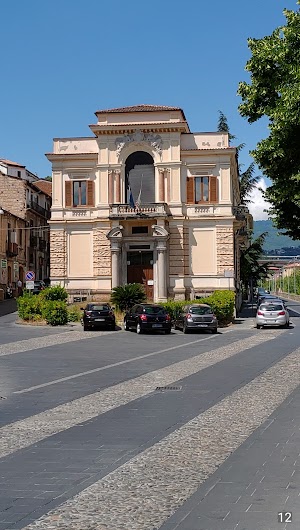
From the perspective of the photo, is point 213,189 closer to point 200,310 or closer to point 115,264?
point 115,264

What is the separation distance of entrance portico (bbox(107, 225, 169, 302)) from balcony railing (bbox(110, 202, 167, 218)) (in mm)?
896

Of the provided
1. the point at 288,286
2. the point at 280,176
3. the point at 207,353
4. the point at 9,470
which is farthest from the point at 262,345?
the point at 288,286

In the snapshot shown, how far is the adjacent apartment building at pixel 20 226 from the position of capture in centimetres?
6381

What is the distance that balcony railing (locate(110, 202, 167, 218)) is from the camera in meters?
45.1

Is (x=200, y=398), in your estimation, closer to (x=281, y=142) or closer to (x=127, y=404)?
(x=127, y=404)

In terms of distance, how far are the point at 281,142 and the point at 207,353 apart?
812 cm

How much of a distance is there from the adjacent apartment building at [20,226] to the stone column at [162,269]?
730 inches

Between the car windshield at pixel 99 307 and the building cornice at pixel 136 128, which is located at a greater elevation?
the building cornice at pixel 136 128

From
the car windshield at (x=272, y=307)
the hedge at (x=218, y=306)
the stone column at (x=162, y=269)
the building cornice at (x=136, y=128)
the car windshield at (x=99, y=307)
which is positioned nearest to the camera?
the car windshield at (x=99, y=307)

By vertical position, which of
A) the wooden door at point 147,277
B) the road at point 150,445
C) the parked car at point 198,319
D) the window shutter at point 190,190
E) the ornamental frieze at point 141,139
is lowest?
the road at point 150,445

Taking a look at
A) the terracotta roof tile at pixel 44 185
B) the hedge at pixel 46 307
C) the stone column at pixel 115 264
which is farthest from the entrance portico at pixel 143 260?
the terracotta roof tile at pixel 44 185

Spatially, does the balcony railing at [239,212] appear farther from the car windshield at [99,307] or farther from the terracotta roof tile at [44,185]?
the terracotta roof tile at [44,185]

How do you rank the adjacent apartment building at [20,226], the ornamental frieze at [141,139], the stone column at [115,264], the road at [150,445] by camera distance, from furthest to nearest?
1. the adjacent apartment building at [20,226]
2. the ornamental frieze at [141,139]
3. the stone column at [115,264]
4. the road at [150,445]

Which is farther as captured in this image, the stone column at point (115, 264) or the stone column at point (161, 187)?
the stone column at point (161, 187)
